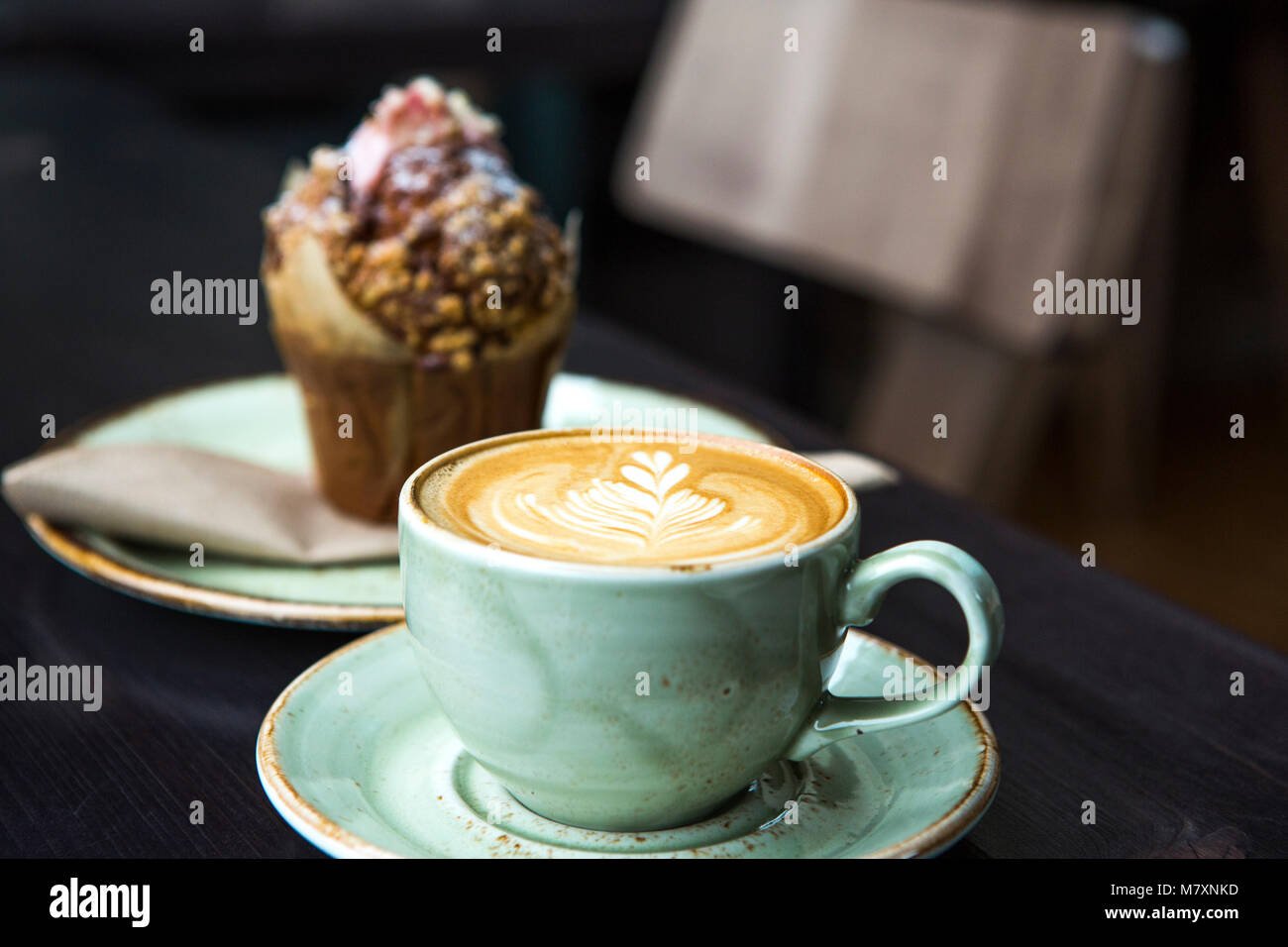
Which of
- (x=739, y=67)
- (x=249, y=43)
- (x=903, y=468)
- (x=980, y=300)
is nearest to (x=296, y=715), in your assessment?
(x=903, y=468)

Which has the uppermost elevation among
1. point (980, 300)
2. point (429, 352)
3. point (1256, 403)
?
point (429, 352)

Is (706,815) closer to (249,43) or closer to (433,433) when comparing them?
(433,433)

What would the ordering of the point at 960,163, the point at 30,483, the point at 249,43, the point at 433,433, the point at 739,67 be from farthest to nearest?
the point at 249,43
the point at 739,67
the point at 960,163
the point at 433,433
the point at 30,483

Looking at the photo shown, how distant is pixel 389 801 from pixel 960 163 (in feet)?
4.08

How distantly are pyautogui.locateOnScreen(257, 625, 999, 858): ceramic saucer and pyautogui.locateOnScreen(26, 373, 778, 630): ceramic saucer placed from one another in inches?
2.7

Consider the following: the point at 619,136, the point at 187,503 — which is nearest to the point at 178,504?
the point at 187,503

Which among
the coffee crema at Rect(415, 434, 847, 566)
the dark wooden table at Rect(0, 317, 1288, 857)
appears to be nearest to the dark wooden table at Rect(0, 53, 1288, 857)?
the dark wooden table at Rect(0, 317, 1288, 857)

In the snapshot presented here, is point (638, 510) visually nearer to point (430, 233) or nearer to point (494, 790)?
point (494, 790)

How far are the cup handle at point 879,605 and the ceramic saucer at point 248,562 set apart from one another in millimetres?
177

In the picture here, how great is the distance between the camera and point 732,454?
48cm

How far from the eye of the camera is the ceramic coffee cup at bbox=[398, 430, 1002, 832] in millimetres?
381

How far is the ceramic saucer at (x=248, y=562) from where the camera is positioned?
543 millimetres

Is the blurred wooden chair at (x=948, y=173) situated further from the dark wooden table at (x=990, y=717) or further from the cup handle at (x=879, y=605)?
the cup handle at (x=879, y=605)

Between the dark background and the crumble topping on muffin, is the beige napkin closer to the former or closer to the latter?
the crumble topping on muffin
